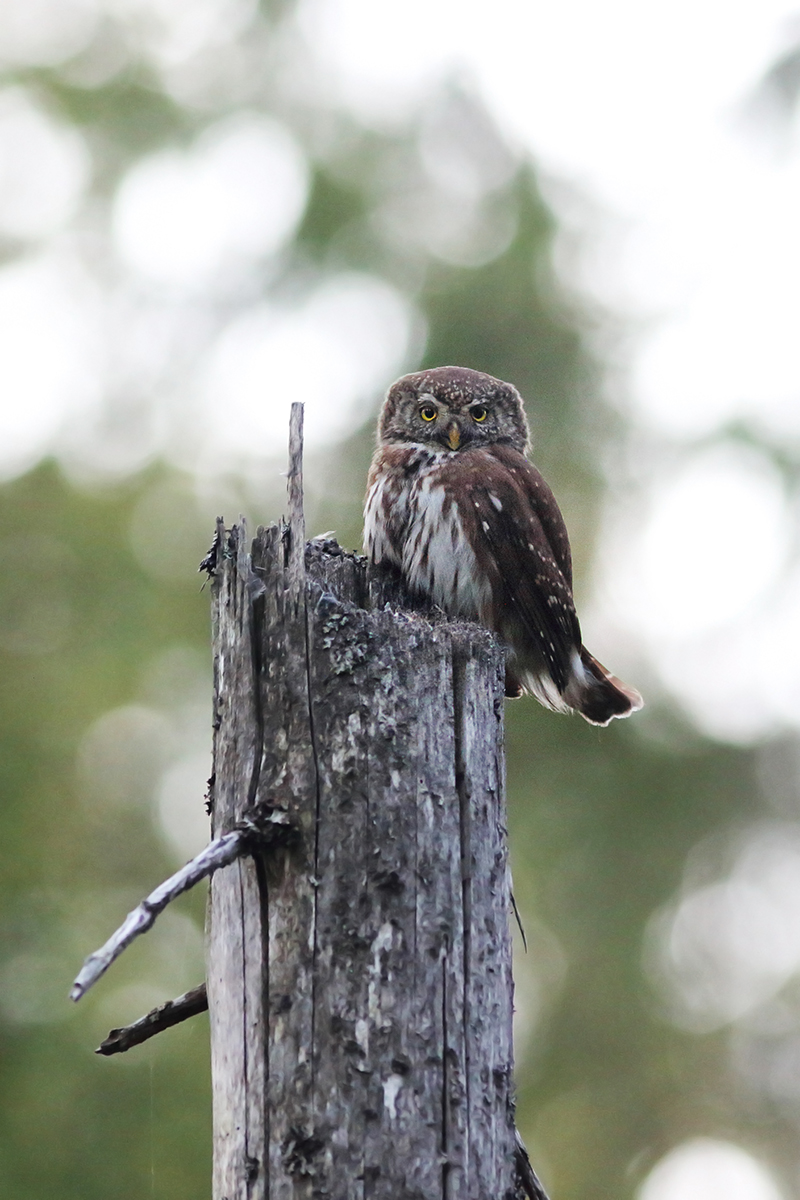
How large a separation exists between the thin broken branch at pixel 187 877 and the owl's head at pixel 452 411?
2940 mm

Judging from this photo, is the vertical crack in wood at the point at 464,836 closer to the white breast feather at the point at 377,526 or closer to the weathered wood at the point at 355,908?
the weathered wood at the point at 355,908

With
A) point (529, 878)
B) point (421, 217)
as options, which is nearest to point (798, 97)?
point (421, 217)

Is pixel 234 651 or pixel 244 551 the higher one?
pixel 244 551

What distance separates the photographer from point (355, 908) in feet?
8.18

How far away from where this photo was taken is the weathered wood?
238 cm

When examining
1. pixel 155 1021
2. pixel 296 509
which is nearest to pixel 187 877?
pixel 155 1021

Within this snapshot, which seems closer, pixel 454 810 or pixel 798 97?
pixel 454 810

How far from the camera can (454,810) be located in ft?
8.63

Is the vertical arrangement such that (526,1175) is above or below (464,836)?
below

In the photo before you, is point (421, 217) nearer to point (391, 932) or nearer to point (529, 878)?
point (529, 878)

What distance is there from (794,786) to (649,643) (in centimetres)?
216

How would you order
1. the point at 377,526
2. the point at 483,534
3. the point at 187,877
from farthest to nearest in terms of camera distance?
the point at 377,526 < the point at 483,534 < the point at 187,877

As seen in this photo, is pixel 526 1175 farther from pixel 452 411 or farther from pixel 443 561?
pixel 452 411

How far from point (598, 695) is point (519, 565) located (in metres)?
0.83
